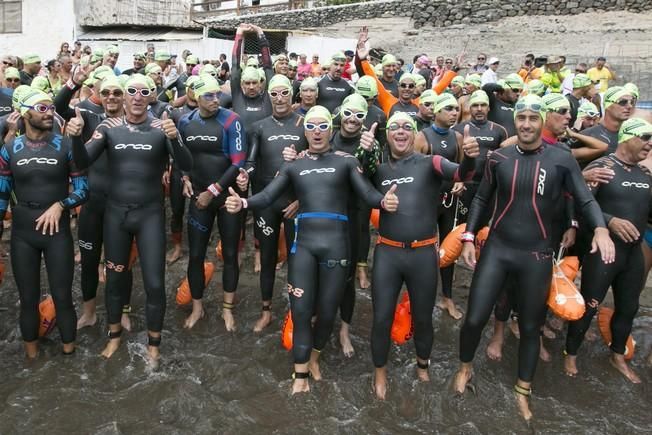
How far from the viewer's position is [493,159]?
15.0 feet

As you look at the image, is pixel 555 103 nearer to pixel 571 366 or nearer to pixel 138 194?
pixel 571 366

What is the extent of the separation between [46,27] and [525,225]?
25007 mm

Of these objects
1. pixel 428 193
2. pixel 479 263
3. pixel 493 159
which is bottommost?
pixel 479 263

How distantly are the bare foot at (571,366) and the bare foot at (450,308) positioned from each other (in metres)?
1.35

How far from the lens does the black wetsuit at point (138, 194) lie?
5.02 m

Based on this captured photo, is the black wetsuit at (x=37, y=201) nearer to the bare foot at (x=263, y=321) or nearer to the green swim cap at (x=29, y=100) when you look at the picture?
the green swim cap at (x=29, y=100)

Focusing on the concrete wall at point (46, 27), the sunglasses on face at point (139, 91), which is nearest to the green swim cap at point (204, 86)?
the sunglasses on face at point (139, 91)

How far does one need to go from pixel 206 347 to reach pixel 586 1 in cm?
2564

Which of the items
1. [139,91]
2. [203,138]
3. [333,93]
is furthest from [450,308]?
[139,91]

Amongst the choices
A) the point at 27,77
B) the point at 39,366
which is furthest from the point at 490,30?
the point at 39,366

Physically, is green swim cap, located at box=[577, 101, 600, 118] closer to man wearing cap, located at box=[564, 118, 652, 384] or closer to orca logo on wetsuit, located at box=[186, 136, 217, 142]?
man wearing cap, located at box=[564, 118, 652, 384]

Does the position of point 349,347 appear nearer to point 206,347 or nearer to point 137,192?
point 206,347

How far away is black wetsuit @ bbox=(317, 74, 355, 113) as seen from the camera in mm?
8273

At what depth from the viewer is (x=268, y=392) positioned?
4824 mm
